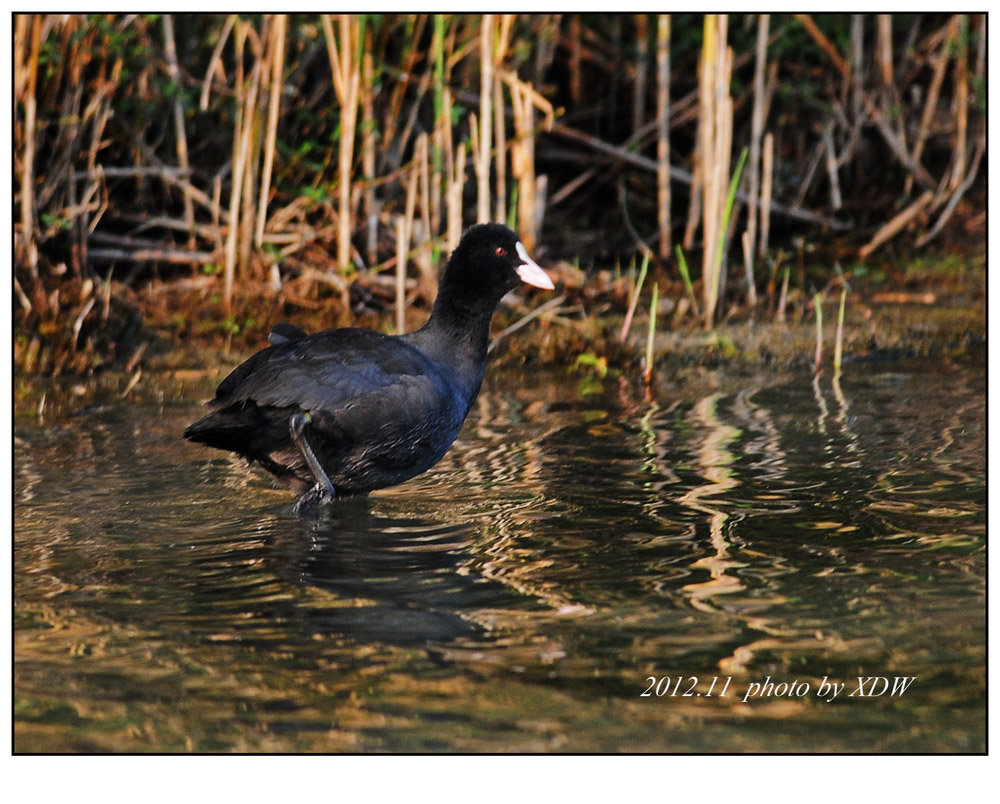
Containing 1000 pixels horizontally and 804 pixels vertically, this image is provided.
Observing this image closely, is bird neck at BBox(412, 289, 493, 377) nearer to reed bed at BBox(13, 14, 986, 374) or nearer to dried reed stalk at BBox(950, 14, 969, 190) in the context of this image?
reed bed at BBox(13, 14, 986, 374)

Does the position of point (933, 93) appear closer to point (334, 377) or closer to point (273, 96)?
point (273, 96)

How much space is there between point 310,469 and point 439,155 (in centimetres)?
301

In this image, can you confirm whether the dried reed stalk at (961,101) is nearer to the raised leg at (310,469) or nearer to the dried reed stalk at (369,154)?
the dried reed stalk at (369,154)

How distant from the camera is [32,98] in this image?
641cm

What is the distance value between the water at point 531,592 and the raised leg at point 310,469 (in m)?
0.09

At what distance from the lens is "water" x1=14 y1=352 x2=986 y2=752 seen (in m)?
2.80

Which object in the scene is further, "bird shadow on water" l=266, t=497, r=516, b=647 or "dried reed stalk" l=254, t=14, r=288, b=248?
"dried reed stalk" l=254, t=14, r=288, b=248

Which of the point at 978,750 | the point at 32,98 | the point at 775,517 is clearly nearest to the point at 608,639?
the point at 978,750

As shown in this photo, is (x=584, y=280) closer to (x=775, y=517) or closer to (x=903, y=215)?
(x=903, y=215)

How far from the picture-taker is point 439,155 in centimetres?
709

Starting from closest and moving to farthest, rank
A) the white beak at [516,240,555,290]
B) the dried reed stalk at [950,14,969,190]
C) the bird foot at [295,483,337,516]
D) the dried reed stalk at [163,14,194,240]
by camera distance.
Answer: the bird foot at [295,483,337,516] < the white beak at [516,240,555,290] < the dried reed stalk at [163,14,194,240] < the dried reed stalk at [950,14,969,190]

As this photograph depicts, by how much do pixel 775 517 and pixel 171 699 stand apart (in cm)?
212

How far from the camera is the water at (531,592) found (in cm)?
280

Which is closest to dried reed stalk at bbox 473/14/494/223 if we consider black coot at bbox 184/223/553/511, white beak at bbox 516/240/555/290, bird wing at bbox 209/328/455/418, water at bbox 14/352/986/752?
water at bbox 14/352/986/752
